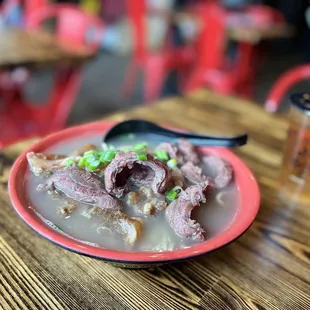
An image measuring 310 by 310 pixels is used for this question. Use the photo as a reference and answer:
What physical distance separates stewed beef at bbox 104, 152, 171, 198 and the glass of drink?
37cm

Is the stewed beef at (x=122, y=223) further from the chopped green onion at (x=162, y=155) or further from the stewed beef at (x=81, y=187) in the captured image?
the chopped green onion at (x=162, y=155)

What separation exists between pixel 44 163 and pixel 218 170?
1.19ft

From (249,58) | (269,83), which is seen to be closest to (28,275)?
(249,58)

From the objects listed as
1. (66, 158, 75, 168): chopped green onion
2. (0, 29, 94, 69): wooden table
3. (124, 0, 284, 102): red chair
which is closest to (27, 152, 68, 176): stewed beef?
(66, 158, 75, 168): chopped green onion

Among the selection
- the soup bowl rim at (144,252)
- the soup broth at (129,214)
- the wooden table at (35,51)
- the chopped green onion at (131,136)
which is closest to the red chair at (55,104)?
the wooden table at (35,51)

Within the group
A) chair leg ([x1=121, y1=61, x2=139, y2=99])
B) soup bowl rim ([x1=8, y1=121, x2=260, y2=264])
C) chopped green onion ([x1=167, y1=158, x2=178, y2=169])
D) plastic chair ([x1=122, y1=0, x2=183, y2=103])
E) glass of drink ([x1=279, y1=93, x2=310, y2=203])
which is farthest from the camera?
chair leg ([x1=121, y1=61, x2=139, y2=99])

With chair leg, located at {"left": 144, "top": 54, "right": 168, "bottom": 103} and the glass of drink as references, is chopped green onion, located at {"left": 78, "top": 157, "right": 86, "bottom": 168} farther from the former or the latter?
chair leg, located at {"left": 144, "top": 54, "right": 168, "bottom": 103}

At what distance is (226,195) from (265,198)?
0.63 feet

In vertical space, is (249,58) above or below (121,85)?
above

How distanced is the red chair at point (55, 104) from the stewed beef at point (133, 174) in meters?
1.40

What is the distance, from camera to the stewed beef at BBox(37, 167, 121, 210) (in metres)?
0.71

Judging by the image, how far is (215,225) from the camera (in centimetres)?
72

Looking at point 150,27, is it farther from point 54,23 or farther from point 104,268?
point 104,268

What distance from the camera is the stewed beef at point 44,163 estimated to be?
0.78 meters
